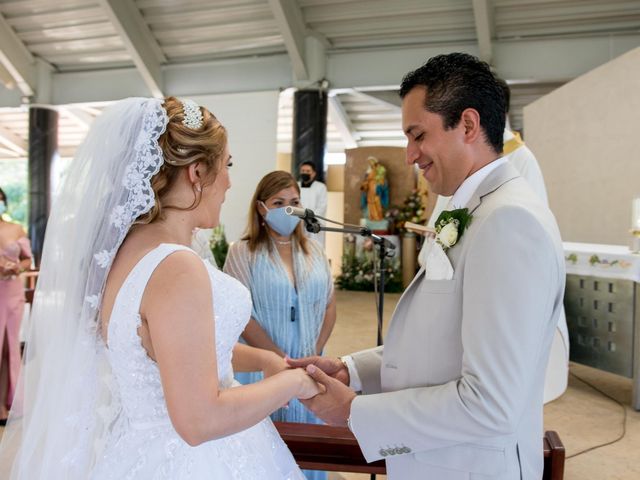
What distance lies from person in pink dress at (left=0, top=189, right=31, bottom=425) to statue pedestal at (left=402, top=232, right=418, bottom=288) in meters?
7.16

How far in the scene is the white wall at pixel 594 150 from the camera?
20.7 feet

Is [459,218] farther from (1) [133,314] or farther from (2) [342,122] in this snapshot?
(2) [342,122]

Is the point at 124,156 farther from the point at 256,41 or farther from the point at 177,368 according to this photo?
the point at 256,41

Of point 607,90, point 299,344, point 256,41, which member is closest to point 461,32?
point 607,90

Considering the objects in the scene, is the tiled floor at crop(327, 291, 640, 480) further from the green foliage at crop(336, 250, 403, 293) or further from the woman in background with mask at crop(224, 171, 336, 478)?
the green foliage at crop(336, 250, 403, 293)

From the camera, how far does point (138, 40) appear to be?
941 cm

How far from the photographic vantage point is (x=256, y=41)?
9477mm

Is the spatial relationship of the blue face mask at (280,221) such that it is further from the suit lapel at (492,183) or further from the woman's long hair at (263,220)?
the suit lapel at (492,183)

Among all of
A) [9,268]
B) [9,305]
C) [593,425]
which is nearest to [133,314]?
[9,268]

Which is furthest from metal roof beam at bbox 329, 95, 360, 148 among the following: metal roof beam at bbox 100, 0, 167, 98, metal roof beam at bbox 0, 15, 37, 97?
metal roof beam at bbox 0, 15, 37, 97

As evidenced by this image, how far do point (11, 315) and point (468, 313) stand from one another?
12.9 ft

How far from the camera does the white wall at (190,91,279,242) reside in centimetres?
991

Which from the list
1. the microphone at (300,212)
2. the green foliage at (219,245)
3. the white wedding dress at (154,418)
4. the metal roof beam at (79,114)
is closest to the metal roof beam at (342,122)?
the green foliage at (219,245)

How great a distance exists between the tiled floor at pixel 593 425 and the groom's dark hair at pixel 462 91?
2506mm
